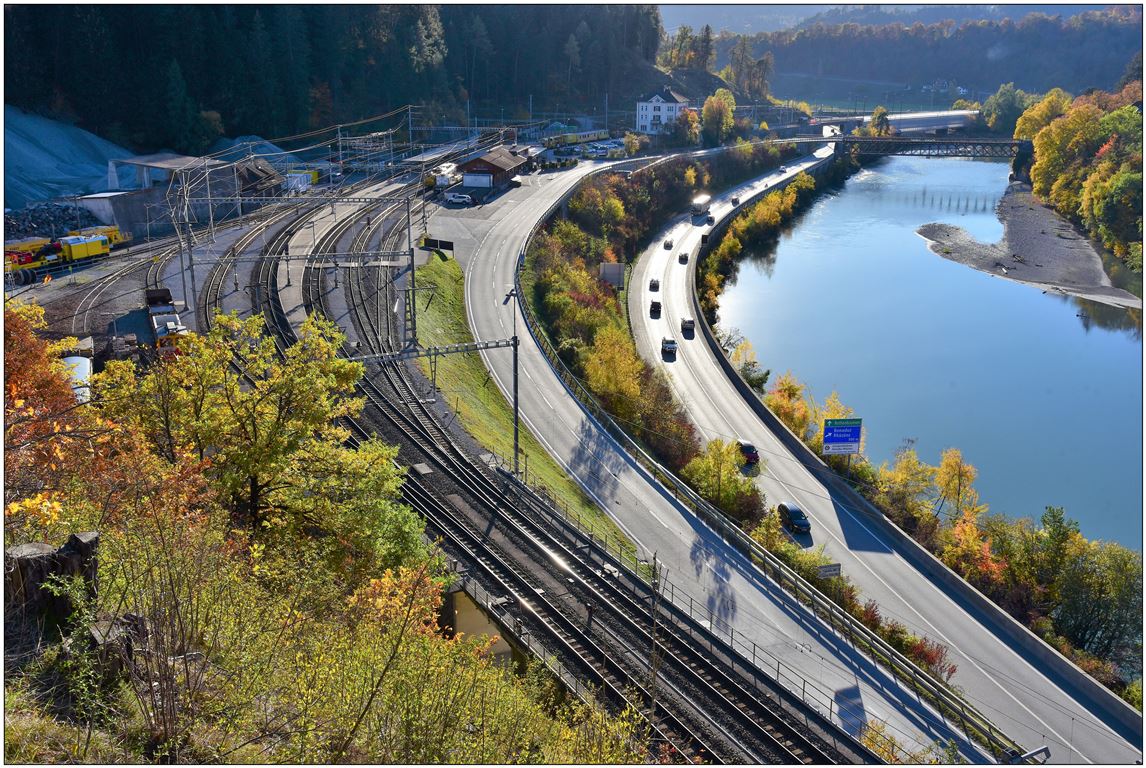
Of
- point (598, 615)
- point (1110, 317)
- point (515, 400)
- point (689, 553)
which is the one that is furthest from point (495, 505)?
point (1110, 317)

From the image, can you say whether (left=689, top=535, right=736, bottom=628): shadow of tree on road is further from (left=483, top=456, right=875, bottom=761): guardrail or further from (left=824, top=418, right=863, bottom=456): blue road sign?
(left=824, top=418, right=863, bottom=456): blue road sign

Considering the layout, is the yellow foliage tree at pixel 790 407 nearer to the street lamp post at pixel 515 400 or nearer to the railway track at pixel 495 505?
the street lamp post at pixel 515 400

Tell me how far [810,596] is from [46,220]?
5386 centimetres

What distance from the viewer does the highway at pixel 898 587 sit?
89.6ft

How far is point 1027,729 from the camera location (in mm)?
27250

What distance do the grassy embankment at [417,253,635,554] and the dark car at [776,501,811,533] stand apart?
7.91 m

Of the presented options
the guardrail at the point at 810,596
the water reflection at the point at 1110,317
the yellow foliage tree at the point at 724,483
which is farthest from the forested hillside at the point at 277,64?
the water reflection at the point at 1110,317

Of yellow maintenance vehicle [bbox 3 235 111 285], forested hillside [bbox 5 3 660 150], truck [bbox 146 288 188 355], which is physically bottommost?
truck [bbox 146 288 188 355]

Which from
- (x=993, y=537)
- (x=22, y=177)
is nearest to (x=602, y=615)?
(x=993, y=537)

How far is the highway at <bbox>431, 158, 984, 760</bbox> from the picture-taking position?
1058 inches

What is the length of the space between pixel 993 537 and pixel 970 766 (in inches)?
622

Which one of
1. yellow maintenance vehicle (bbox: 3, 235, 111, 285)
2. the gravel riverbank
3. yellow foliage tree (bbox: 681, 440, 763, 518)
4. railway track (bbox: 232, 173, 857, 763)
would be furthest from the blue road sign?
the gravel riverbank

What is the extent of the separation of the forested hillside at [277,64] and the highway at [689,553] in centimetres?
4074

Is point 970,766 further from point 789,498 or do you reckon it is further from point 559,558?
point 789,498
